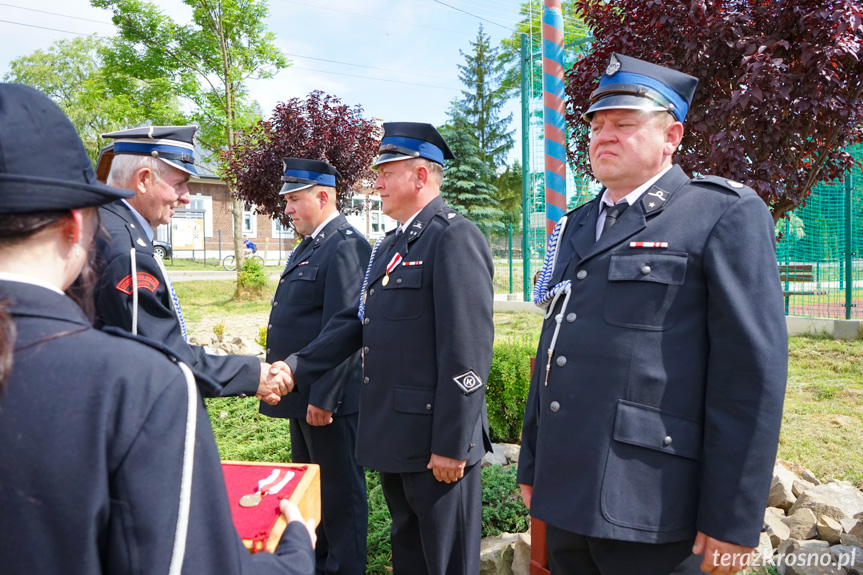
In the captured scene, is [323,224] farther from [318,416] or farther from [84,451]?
[84,451]

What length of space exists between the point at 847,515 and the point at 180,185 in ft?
12.8

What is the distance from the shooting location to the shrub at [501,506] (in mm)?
3715

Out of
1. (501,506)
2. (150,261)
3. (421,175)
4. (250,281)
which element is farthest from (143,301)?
(250,281)

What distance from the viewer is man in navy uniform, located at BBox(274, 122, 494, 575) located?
2.64 metres

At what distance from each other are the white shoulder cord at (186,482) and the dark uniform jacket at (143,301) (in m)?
1.32

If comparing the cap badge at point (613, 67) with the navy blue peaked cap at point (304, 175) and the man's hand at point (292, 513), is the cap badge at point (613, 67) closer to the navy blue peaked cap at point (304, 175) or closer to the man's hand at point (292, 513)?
the man's hand at point (292, 513)

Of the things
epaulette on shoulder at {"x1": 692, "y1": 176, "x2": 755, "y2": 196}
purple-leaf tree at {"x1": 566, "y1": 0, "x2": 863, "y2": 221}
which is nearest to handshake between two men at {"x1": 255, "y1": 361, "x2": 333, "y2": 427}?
epaulette on shoulder at {"x1": 692, "y1": 176, "x2": 755, "y2": 196}

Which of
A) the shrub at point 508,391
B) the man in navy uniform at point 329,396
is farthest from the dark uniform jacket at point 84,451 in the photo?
the shrub at point 508,391

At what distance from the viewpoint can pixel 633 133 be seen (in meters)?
2.02

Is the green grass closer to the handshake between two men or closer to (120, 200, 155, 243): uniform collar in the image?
the handshake between two men

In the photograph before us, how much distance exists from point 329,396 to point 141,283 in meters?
1.43

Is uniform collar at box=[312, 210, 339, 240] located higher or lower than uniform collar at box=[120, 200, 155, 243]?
higher

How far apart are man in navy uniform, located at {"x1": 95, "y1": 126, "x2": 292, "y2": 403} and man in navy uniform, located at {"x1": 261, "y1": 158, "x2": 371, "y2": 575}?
0.71 m

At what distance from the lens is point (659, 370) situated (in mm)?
1807
